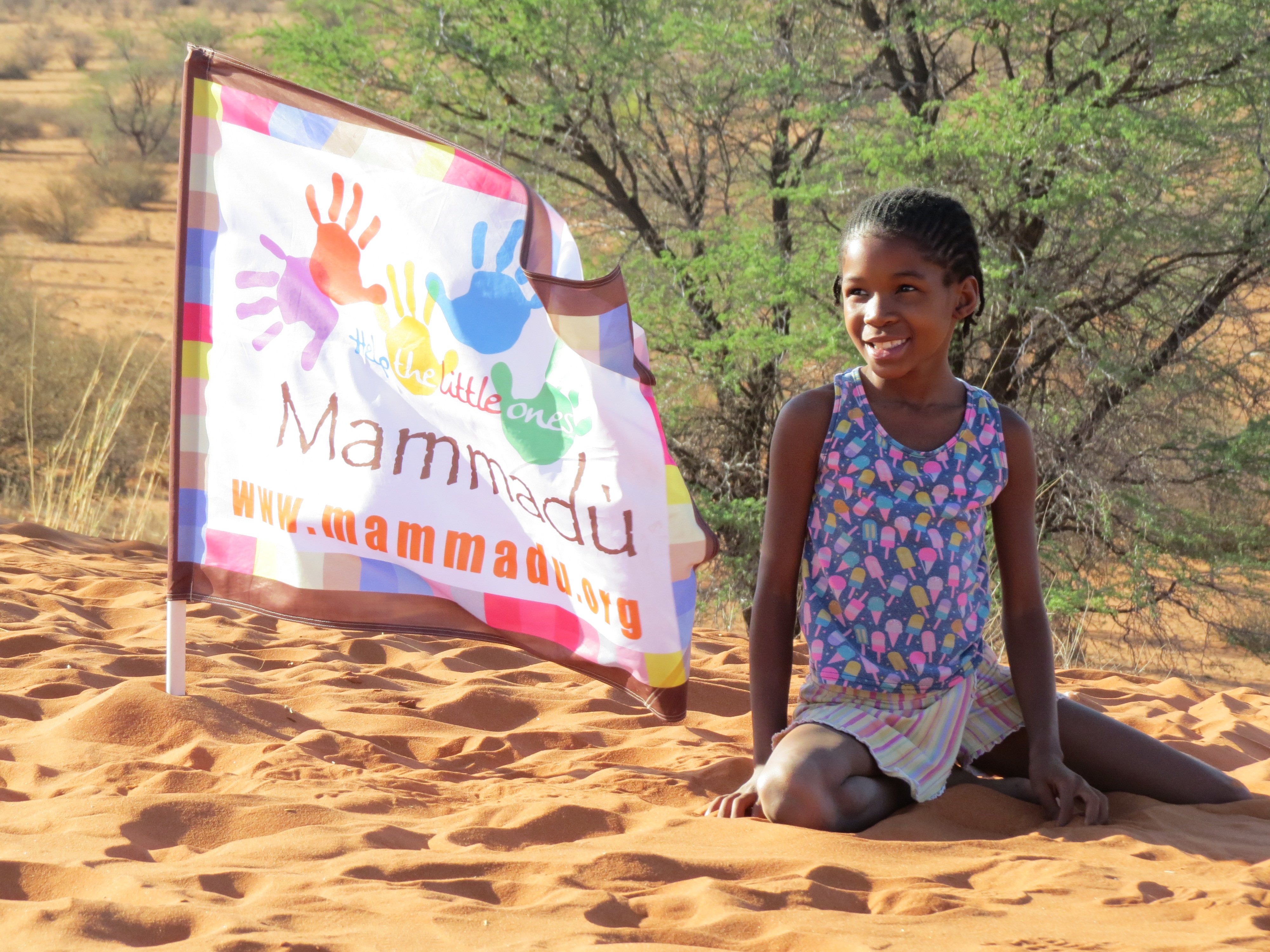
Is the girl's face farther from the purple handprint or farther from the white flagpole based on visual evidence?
the white flagpole

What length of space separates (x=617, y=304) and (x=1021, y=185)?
18.0 feet

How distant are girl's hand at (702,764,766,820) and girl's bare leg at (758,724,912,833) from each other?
6 cm

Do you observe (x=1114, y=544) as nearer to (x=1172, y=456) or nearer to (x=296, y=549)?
(x=1172, y=456)

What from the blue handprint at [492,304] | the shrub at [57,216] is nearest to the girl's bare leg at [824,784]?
A: the blue handprint at [492,304]

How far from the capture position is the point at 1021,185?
7969mm

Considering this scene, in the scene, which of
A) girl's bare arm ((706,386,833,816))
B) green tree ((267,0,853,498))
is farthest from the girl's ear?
green tree ((267,0,853,498))

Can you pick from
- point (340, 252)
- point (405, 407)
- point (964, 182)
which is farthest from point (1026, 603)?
point (964, 182)

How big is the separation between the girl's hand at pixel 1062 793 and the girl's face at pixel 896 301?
3.17 feet

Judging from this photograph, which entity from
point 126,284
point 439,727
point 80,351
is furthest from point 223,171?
point 126,284

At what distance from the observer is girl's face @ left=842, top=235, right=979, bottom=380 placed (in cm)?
292

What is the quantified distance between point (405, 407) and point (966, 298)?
1491 millimetres

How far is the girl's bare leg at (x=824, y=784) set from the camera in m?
2.77

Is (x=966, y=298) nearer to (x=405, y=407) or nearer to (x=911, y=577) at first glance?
(x=911, y=577)

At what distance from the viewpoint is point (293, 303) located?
11.7 ft
